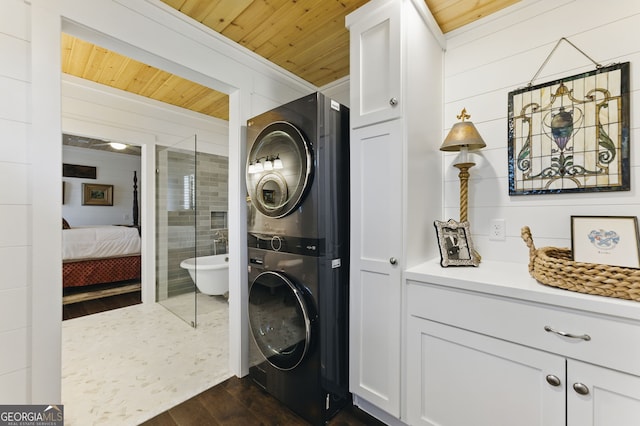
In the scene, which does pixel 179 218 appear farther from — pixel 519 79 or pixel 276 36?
pixel 519 79

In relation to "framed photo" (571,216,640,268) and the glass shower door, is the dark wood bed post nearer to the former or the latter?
the glass shower door

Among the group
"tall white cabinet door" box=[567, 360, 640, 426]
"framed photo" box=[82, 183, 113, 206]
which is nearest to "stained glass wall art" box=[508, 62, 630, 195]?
"tall white cabinet door" box=[567, 360, 640, 426]

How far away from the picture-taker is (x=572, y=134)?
4.42 ft

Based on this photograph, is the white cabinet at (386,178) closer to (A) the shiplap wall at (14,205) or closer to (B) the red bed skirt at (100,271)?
(A) the shiplap wall at (14,205)

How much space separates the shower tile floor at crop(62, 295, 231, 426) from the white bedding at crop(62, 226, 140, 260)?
1263 millimetres

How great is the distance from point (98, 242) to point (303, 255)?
4.06 metres

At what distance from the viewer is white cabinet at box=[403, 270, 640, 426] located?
0.89 meters

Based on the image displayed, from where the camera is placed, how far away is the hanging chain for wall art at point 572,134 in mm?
1239

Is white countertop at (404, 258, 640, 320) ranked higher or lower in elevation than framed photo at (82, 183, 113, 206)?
lower

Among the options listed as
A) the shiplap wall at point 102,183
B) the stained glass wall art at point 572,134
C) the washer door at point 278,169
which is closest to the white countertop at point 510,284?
the stained glass wall art at point 572,134

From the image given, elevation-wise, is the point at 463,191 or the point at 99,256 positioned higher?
the point at 463,191

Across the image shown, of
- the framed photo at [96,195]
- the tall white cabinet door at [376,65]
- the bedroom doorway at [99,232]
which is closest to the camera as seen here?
the tall white cabinet door at [376,65]

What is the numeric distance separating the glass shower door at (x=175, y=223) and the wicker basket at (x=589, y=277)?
10.7ft

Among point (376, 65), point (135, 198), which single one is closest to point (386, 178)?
point (376, 65)
